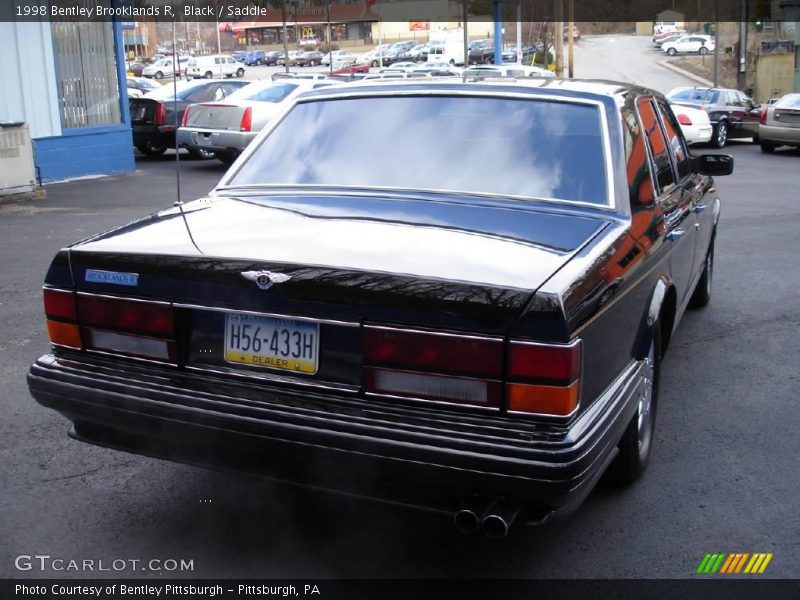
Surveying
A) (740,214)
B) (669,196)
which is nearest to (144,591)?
(669,196)

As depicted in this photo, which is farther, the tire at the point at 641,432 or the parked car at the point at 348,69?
the parked car at the point at 348,69

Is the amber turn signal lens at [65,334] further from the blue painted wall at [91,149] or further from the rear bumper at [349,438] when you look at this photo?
the blue painted wall at [91,149]

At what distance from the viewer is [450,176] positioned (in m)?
3.82

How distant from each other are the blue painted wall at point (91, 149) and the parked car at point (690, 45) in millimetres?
58114

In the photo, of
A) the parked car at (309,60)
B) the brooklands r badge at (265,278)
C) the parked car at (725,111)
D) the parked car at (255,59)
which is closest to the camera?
the brooklands r badge at (265,278)

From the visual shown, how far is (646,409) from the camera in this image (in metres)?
4.02

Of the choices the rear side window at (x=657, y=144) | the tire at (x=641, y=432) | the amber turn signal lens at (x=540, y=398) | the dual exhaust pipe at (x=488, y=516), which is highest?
the rear side window at (x=657, y=144)

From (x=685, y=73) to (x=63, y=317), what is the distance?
58.1m

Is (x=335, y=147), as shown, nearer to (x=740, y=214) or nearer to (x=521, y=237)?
(x=521, y=237)

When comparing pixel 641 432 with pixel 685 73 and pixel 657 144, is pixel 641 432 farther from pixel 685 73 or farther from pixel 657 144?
pixel 685 73

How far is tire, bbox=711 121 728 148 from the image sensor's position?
2458 centimetres

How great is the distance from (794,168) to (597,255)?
17200mm

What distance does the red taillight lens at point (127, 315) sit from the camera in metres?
3.17
